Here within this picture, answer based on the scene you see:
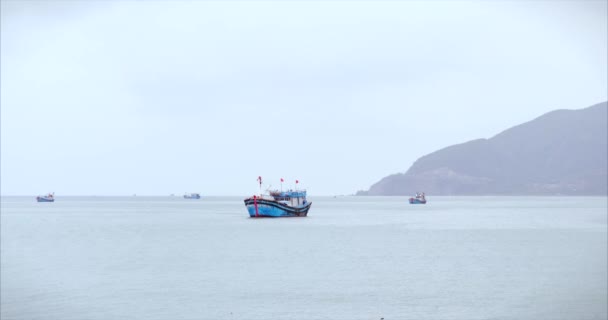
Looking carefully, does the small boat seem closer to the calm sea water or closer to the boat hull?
the boat hull

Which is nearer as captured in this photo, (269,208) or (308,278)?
(308,278)

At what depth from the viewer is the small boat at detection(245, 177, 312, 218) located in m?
126

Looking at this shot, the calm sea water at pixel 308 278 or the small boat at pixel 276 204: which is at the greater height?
the small boat at pixel 276 204

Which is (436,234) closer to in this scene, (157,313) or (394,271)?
(394,271)

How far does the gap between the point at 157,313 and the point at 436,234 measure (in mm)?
62325

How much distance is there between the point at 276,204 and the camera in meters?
125

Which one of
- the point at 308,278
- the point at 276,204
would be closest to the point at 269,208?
the point at 276,204

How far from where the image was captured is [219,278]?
4606 centimetres

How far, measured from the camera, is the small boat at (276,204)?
12594cm

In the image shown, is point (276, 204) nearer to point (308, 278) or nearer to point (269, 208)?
point (269, 208)

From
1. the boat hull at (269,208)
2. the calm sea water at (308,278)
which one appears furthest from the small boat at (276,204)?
the calm sea water at (308,278)

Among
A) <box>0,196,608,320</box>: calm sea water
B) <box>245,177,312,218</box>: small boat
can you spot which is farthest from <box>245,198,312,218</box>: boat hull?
<box>0,196,608,320</box>: calm sea water

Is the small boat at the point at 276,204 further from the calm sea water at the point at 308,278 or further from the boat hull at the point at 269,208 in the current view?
the calm sea water at the point at 308,278

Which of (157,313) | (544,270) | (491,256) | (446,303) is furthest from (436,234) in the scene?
(157,313)
